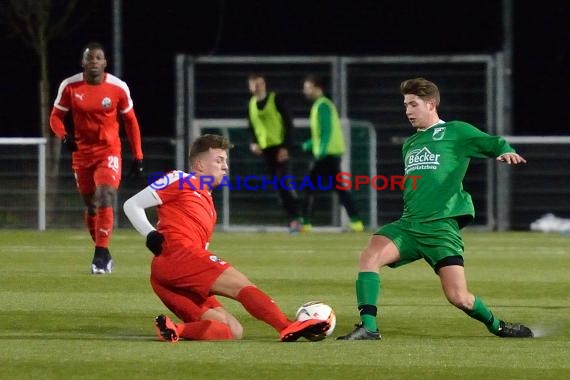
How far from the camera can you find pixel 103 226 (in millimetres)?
13750

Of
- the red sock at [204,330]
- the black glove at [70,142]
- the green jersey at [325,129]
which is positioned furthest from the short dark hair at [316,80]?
the red sock at [204,330]

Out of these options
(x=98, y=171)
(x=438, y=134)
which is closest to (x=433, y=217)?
(x=438, y=134)

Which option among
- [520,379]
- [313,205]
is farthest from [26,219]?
[520,379]

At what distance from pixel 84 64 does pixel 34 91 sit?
1260 centimetres

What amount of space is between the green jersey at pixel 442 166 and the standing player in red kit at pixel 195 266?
108 centimetres

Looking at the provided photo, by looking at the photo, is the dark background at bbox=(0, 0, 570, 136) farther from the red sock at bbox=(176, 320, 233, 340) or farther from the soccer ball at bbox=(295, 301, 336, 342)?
the soccer ball at bbox=(295, 301, 336, 342)

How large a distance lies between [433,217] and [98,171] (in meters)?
5.11

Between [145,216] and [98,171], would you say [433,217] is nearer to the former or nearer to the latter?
[145,216]

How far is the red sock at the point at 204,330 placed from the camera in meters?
9.20

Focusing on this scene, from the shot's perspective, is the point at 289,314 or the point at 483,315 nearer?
the point at 483,315

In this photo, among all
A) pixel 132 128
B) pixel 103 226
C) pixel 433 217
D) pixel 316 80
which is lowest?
pixel 103 226

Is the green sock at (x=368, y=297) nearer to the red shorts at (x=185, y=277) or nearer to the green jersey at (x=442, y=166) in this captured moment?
the green jersey at (x=442, y=166)

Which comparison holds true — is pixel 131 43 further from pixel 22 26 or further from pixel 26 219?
pixel 26 219

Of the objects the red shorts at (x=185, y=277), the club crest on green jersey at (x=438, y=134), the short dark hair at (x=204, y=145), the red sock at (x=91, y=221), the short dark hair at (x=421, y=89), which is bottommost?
the red shorts at (x=185, y=277)
